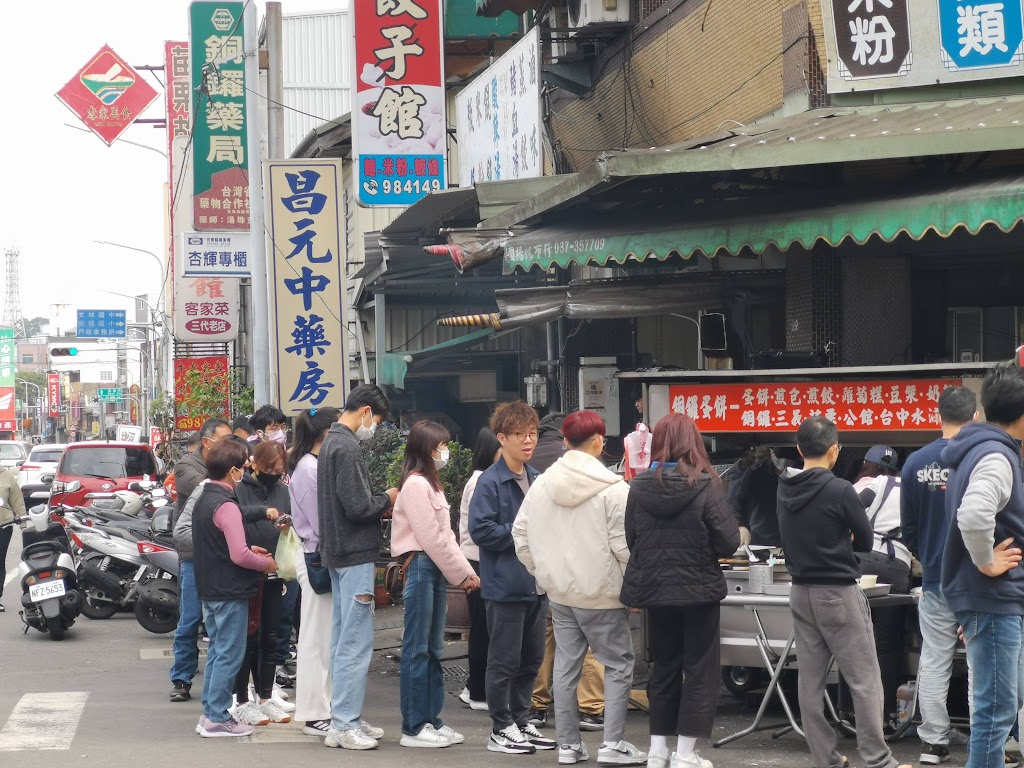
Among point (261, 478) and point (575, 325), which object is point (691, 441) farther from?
point (575, 325)

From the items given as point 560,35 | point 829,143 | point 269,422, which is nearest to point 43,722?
point 269,422

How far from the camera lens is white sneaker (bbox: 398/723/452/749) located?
25.5 ft

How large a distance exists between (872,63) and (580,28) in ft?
18.4

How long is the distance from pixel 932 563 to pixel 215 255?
49.2ft

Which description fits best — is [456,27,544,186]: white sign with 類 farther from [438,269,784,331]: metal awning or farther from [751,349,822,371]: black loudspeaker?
[751,349,822,371]: black loudspeaker

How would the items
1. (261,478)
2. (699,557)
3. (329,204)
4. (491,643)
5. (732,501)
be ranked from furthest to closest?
(329,204)
(732,501)
(261,478)
(491,643)
(699,557)

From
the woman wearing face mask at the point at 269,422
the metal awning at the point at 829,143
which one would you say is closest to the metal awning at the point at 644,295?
the metal awning at the point at 829,143

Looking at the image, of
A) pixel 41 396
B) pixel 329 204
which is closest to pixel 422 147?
pixel 329 204

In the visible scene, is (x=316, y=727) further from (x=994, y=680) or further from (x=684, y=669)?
(x=994, y=680)

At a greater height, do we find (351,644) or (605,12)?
(605,12)

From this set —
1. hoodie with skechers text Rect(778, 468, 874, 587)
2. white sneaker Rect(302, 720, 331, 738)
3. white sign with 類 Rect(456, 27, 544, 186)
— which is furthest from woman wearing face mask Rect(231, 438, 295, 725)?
white sign with 類 Rect(456, 27, 544, 186)

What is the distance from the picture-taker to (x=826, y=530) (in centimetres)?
656

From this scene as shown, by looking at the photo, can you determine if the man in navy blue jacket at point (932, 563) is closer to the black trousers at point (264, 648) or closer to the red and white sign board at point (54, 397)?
the black trousers at point (264, 648)

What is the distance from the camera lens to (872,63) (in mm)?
10711
